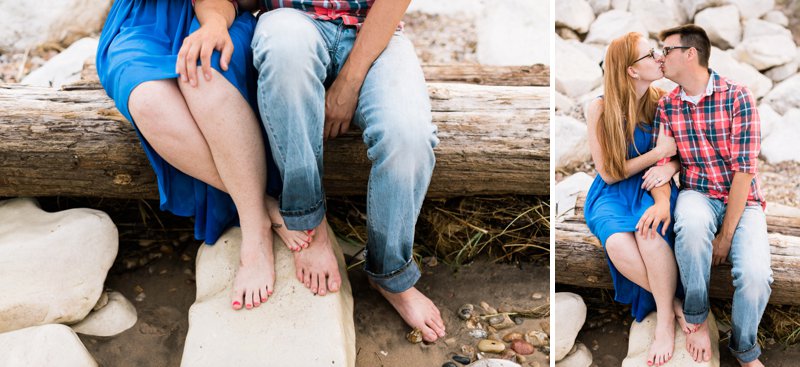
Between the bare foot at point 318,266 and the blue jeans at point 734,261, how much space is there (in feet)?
3.85

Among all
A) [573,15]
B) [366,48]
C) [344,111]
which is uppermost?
[366,48]

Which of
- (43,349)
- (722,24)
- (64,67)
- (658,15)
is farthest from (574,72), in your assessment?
(43,349)

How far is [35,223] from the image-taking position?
9.35 ft

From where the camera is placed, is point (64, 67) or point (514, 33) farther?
point (514, 33)

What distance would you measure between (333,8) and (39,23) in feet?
7.91

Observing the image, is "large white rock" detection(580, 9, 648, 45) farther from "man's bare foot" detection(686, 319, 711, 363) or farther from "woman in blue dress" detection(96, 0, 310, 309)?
"woman in blue dress" detection(96, 0, 310, 309)

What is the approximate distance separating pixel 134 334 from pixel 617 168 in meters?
1.81

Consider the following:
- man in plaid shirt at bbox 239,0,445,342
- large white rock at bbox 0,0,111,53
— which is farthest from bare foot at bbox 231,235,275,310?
large white rock at bbox 0,0,111,53

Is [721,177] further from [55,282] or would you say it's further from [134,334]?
[55,282]

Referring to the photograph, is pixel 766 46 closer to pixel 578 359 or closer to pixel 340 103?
pixel 578 359

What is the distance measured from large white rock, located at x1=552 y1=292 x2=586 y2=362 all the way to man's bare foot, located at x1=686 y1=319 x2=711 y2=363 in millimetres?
425

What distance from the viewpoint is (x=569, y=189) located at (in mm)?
3619

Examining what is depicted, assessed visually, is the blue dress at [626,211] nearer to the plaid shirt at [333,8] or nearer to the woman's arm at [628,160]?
the woman's arm at [628,160]

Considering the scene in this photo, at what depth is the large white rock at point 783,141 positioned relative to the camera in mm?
3838
